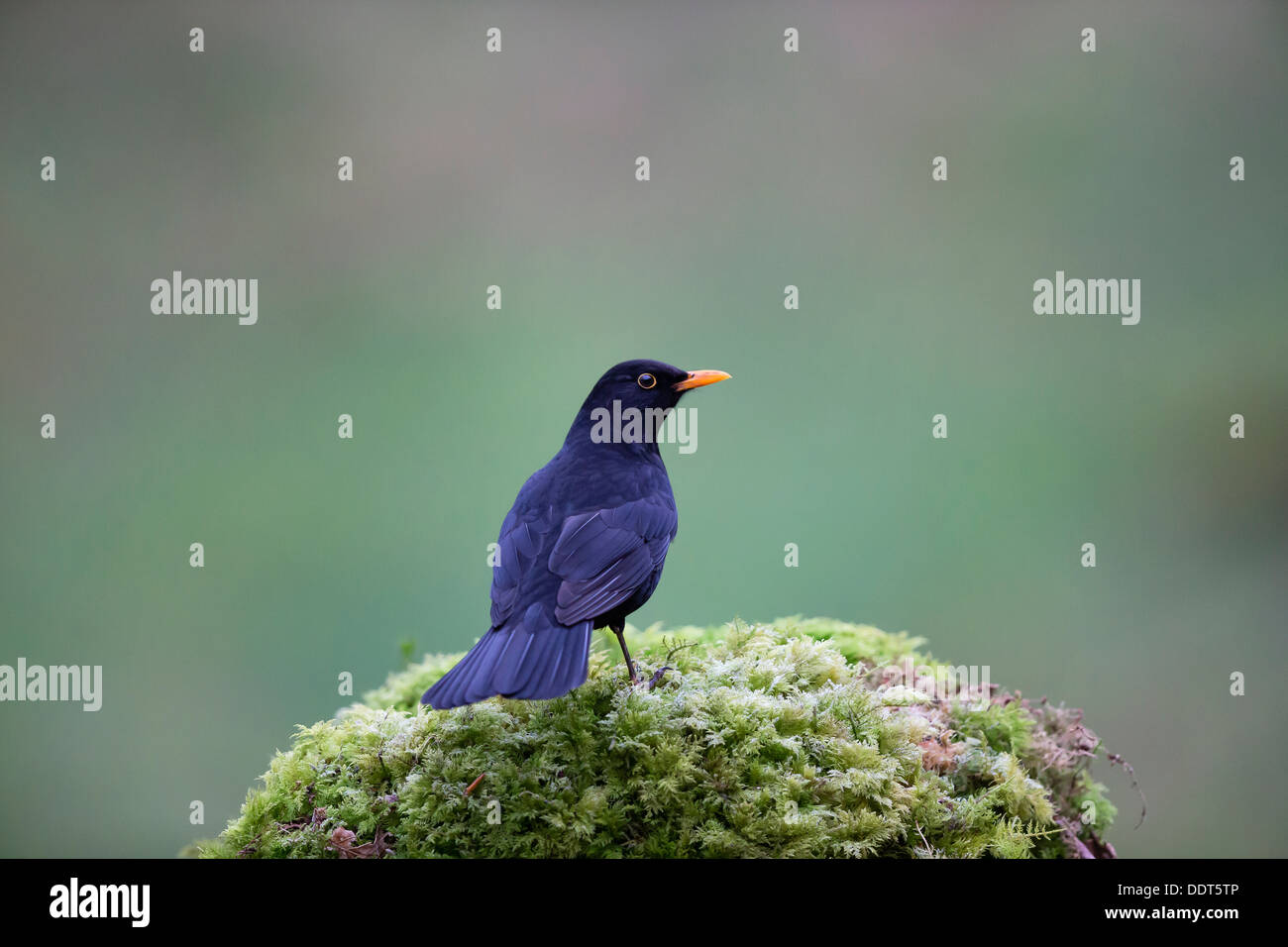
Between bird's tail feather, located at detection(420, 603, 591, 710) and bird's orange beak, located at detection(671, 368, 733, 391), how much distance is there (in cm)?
153

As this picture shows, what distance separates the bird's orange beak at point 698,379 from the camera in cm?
423

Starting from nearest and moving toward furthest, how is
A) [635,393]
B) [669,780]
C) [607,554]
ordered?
[669,780] → [607,554] → [635,393]

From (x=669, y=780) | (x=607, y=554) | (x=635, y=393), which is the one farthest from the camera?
(x=635, y=393)

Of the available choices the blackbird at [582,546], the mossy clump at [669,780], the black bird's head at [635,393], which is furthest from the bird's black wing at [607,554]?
the black bird's head at [635,393]

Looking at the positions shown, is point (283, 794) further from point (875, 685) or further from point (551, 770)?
point (875, 685)

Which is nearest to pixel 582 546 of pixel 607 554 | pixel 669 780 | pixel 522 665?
pixel 607 554

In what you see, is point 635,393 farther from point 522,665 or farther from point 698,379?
point 522,665

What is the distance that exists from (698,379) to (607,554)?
116cm

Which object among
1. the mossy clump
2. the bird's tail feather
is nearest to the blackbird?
the bird's tail feather

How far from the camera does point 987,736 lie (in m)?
3.70

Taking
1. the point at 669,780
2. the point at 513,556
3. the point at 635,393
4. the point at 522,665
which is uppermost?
the point at 635,393

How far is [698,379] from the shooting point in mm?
4250

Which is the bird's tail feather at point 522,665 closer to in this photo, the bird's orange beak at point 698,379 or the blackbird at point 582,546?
the blackbird at point 582,546

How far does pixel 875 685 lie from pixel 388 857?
219 cm
